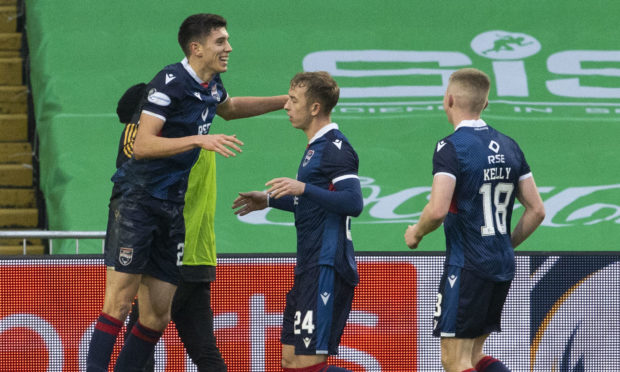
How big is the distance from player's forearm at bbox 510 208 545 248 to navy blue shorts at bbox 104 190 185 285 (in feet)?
5.74

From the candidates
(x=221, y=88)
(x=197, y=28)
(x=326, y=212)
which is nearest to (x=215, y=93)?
(x=221, y=88)

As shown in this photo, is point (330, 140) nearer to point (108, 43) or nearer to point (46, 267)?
point (46, 267)

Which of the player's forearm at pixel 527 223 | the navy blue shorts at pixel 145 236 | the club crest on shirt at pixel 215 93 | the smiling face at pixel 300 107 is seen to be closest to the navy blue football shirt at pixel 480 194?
the player's forearm at pixel 527 223

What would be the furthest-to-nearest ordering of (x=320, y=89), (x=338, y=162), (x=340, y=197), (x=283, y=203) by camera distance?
(x=283, y=203), (x=320, y=89), (x=338, y=162), (x=340, y=197)

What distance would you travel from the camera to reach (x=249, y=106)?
569cm

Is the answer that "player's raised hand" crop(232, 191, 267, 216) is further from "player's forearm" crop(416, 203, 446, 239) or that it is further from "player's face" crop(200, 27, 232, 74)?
"player's forearm" crop(416, 203, 446, 239)

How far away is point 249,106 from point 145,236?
3.78 ft

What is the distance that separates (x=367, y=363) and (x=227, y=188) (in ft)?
10.8

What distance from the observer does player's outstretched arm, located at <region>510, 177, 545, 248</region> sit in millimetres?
4785

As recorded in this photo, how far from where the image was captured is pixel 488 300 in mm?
4680

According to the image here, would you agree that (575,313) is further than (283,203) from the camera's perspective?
Yes

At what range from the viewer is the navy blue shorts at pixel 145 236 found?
16.1 ft

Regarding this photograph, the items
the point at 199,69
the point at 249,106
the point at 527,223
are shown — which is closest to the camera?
the point at 527,223

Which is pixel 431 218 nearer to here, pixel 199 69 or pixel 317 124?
pixel 317 124
